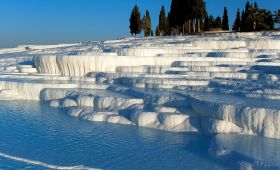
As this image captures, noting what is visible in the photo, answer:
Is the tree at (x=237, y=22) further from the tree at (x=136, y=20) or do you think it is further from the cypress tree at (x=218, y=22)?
the tree at (x=136, y=20)

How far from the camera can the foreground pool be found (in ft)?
19.7

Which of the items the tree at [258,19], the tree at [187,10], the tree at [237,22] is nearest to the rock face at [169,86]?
the tree at [187,10]

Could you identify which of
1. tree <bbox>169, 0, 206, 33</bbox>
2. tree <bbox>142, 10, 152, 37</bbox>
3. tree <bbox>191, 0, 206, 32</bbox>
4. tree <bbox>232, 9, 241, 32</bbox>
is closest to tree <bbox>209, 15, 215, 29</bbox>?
tree <bbox>232, 9, 241, 32</bbox>

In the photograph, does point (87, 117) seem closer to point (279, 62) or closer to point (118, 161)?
point (118, 161)

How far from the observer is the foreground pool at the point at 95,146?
6.00 metres

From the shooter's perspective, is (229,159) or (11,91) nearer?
(229,159)

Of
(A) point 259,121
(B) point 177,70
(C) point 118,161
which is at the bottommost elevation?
(C) point 118,161

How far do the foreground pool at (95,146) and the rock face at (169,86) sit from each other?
525 mm

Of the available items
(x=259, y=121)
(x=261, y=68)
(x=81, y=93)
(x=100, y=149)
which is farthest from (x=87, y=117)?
(x=261, y=68)

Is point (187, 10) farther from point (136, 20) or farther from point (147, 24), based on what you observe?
point (147, 24)

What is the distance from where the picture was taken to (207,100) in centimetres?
817

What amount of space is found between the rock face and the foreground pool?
1.72ft

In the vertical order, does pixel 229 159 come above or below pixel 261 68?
below

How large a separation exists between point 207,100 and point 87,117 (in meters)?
2.90
